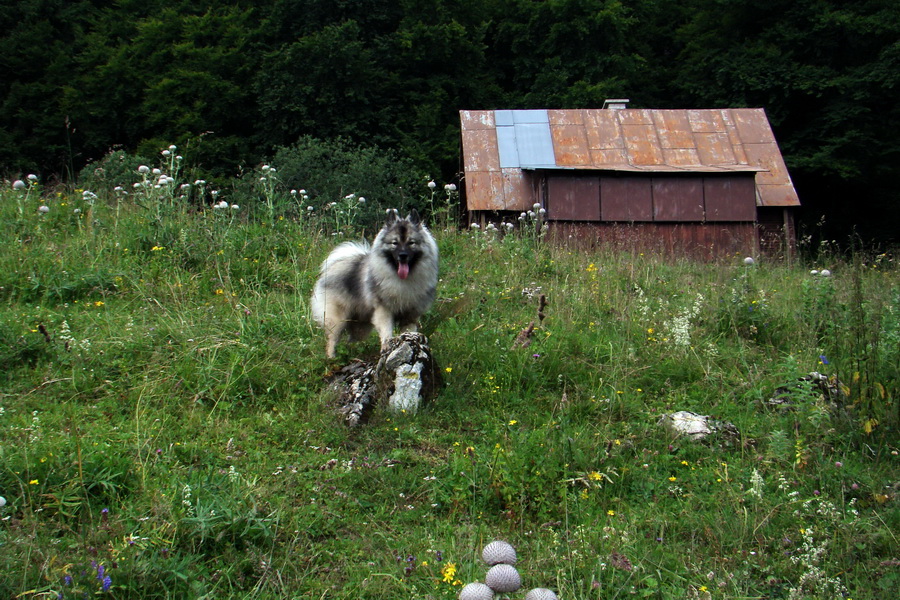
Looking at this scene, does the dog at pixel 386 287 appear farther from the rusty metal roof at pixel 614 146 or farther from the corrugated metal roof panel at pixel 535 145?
the corrugated metal roof panel at pixel 535 145

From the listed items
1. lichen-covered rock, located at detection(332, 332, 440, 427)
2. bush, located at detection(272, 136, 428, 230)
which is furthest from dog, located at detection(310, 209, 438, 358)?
bush, located at detection(272, 136, 428, 230)

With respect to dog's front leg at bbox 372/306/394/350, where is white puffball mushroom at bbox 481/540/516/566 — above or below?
below

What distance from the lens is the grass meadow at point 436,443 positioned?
312cm

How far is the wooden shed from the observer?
1590 centimetres

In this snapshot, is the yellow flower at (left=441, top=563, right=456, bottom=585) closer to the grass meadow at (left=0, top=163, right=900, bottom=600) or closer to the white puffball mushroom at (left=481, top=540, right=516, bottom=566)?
the grass meadow at (left=0, top=163, right=900, bottom=600)

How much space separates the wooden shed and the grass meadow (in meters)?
8.56

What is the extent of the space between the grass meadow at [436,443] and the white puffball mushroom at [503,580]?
920 mm

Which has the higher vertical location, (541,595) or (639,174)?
(639,174)

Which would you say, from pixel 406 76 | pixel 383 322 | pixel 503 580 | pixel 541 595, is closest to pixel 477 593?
→ pixel 503 580

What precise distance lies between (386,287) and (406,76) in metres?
24.7

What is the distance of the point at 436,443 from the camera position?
4473 mm

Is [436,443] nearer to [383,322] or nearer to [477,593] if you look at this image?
[383,322]

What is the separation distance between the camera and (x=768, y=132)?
18.4 metres

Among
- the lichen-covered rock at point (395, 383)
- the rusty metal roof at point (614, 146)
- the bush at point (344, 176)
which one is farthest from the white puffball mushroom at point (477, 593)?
the bush at point (344, 176)
